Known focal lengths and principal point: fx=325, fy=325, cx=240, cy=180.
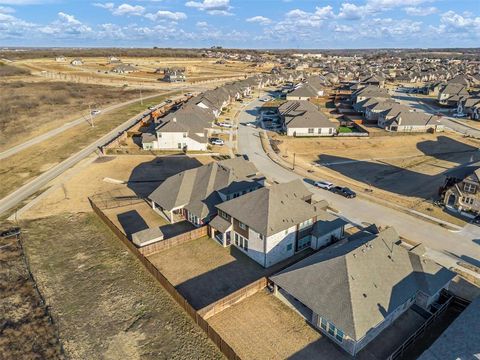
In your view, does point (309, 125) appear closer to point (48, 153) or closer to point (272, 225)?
point (272, 225)

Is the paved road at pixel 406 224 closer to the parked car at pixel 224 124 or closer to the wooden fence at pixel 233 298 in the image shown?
the wooden fence at pixel 233 298

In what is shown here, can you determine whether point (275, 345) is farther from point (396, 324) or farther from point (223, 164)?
point (223, 164)

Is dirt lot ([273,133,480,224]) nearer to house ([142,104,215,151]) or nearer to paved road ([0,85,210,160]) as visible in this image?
house ([142,104,215,151])

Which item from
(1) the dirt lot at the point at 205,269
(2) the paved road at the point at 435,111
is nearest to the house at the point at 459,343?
(1) the dirt lot at the point at 205,269

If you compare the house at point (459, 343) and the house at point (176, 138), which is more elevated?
the house at point (176, 138)

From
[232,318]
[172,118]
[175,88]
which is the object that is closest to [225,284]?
[232,318]

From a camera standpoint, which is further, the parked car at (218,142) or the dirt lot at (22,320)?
the parked car at (218,142)

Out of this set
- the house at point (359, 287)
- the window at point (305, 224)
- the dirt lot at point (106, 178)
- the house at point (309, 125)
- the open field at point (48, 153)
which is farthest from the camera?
the house at point (309, 125)
